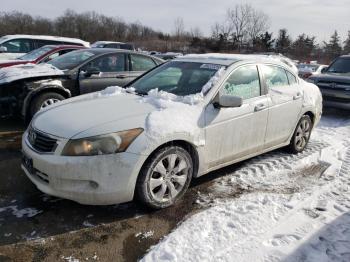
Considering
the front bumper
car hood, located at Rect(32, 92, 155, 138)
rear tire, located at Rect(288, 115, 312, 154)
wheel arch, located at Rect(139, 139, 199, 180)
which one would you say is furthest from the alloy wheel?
rear tire, located at Rect(288, 115, 312, 154)

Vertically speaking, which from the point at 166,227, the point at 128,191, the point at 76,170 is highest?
the point at 76,170

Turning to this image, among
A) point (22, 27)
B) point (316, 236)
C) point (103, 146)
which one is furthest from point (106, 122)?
point (22, 27)

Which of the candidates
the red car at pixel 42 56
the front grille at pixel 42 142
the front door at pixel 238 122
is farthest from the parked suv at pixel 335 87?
the front grille at pixel 42 142

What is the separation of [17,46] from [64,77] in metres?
7.56

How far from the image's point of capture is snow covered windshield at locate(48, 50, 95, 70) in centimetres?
731

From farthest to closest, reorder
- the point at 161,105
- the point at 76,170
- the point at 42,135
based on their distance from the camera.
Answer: the point at 161,105 → the point at 42,135 → the point at 76,170

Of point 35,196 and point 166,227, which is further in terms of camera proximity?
point 35,196

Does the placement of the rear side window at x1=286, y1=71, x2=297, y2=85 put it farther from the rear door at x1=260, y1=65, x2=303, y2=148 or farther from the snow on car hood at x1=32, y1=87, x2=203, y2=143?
the snow on car hood at x1=32, y1=87, x2=203, y2=143

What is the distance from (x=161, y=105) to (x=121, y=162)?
864mm

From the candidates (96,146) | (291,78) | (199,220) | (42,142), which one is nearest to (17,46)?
(291,78)

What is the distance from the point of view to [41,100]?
655cm

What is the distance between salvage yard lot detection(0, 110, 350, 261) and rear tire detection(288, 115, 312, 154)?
0.77 metres

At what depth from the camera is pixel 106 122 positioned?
3508 mm

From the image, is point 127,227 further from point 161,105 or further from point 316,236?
point 316,236
